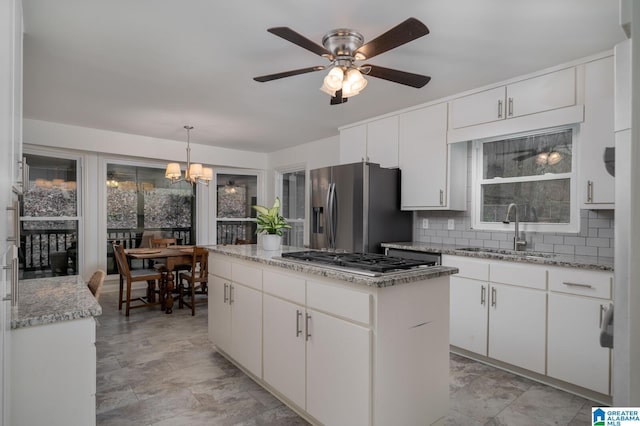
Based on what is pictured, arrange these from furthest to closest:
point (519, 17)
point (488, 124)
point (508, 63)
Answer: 1. point (488, 124)
2. point (508, 63)
3. point (519, 17)

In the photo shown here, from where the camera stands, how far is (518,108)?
2.91m

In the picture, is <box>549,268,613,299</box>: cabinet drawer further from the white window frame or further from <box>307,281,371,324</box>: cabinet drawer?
the white window frame

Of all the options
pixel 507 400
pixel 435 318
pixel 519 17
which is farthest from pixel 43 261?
pixel 519 17

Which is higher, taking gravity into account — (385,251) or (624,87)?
(624,87)

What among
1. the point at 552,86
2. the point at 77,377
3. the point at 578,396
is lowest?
the point at 578,396

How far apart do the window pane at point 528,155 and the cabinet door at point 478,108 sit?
41cm

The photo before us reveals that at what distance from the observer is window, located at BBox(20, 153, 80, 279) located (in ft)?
15.1

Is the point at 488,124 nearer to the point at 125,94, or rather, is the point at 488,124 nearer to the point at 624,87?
the point at 624,87

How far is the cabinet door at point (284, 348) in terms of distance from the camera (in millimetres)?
2023

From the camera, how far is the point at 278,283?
2.21 meters

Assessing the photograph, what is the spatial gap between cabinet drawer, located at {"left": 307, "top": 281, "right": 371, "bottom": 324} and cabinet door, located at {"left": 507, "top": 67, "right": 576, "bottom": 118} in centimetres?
227

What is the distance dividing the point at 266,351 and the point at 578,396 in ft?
7.08

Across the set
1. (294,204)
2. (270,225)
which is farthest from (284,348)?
(294,204)

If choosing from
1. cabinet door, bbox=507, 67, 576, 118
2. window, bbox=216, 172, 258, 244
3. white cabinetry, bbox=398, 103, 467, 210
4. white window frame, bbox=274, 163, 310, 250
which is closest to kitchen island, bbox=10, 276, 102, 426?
white cabinetry, bbox=398, 103, 467, 210
